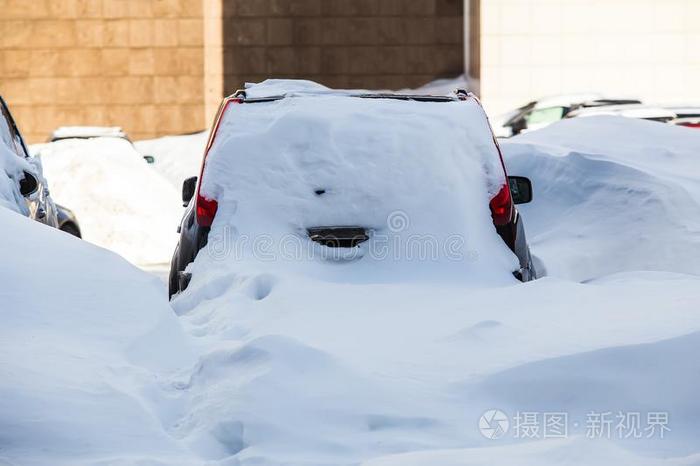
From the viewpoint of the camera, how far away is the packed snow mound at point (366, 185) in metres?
6.58

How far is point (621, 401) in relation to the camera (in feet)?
15.0

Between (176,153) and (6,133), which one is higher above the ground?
(6,133)

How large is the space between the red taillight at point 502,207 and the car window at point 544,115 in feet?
74.4

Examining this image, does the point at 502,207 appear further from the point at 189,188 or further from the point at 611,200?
the point at 611,200

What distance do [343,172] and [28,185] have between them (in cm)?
276

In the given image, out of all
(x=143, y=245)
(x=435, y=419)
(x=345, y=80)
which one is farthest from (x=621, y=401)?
(x=345, y=80)

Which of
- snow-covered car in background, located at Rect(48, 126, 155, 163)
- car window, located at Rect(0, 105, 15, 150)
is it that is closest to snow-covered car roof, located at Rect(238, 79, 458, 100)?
car window, located at Rect(0, 105, 15, 150)

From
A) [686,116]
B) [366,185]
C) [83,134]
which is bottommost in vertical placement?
[83,134]

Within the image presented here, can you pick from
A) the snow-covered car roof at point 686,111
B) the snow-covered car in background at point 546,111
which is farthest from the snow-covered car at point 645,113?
the snow-covered car in background at point 546,111

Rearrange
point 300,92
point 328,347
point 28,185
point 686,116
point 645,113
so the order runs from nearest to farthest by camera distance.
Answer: point 328,347
point 300,92
point 28,185
point 686,116
point 645,113

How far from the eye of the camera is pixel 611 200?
1180 cm

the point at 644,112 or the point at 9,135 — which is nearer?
the point at 9,135
